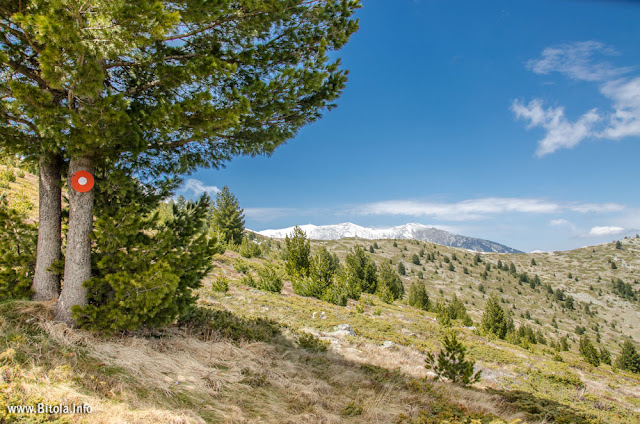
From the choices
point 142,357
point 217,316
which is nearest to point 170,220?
point 142,357

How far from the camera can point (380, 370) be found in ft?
28.1

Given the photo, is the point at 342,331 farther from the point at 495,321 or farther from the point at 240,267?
the point at 495,321

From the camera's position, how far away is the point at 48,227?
228 inches

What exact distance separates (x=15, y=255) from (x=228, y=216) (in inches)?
1523

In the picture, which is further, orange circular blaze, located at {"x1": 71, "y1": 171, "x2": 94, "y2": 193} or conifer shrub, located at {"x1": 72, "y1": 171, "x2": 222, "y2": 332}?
orange circular blaze, located at {"x1": 71, "y1": 171, "x2": 94, "y2": 193}

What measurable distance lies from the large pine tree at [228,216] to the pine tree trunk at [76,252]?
37.3 m

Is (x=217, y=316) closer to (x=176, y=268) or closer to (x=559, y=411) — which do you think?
(x=176, y=268)

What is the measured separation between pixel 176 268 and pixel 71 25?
13.2 feet

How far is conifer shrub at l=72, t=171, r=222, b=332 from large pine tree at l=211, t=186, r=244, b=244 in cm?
3709

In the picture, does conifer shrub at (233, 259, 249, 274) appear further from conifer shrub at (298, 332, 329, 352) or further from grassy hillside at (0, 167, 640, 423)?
conifer shrub at (298, 332, 329, 352)

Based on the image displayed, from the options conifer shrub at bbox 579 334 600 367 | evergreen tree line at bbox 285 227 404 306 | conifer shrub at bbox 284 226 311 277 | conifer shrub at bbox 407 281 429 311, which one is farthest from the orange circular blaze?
conifer shrub at bbox 407 281 429 311

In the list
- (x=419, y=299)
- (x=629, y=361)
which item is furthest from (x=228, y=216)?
(x=629, y=361)

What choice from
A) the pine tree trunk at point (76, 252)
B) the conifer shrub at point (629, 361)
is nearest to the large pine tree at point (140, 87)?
Answer: the pine tree trunk at point (76, 252)

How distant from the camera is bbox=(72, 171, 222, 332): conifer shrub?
16.7ft
